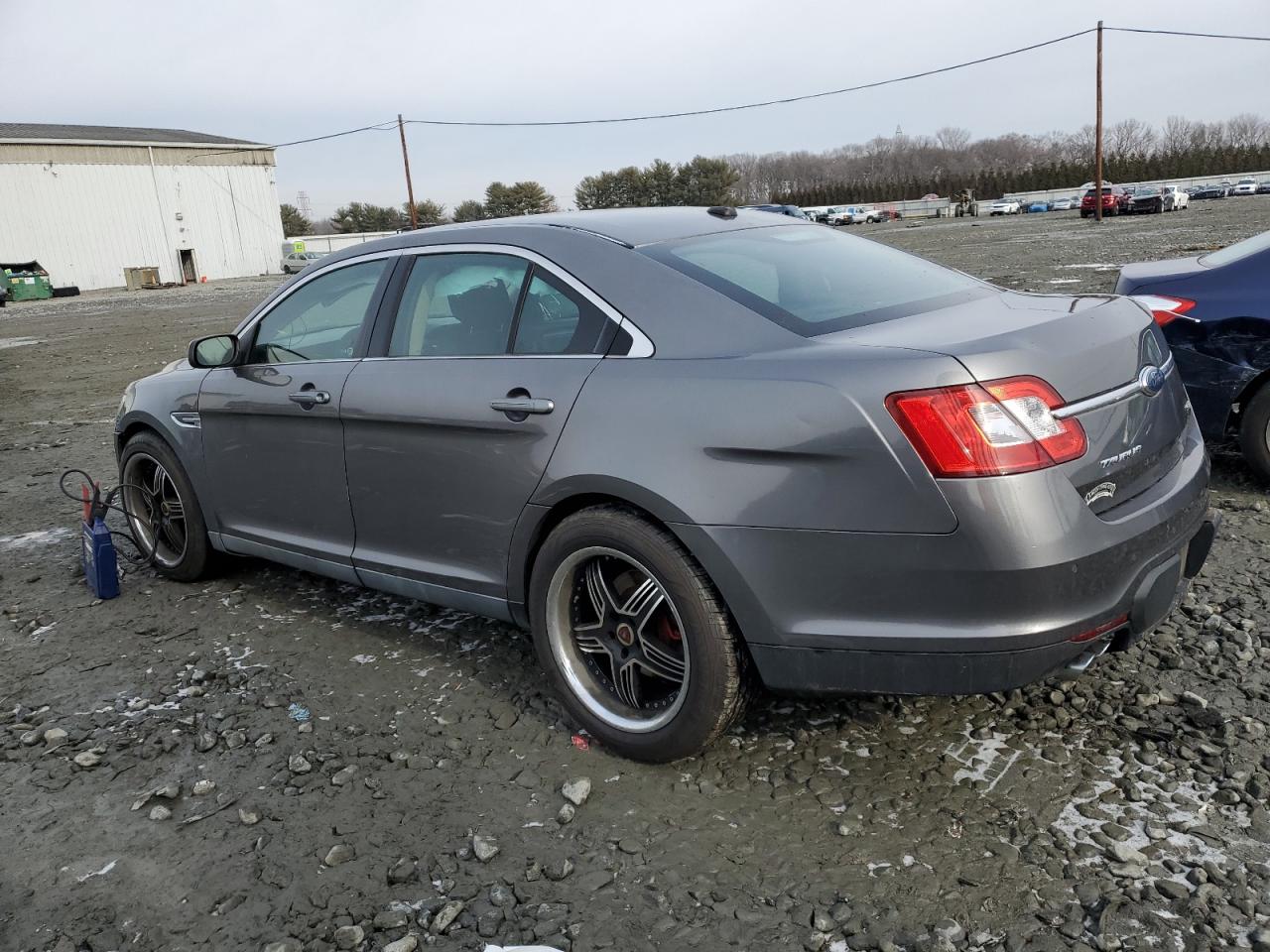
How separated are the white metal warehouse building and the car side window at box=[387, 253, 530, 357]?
6069cm

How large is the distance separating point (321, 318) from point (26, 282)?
47717 mm

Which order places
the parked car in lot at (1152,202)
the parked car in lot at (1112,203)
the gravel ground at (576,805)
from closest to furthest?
the gravel ground at (576,805) < the parked car in lot at (1152,202) < the parked car in lot at (1112,203)

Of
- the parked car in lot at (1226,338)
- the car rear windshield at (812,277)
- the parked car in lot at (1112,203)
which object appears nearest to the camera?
the car rear windshield at (812,277)

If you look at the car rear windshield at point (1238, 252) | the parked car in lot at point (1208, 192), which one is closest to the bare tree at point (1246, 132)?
the parked car in lot at point (1208, 192)

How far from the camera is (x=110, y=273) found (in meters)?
58.7

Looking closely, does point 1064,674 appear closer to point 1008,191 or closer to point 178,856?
point 178,856

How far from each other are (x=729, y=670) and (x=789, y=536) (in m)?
0.44

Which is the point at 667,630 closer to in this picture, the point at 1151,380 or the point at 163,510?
the point at 1151,380

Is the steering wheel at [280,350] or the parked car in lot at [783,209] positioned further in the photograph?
the parked car in lot at [783,209]

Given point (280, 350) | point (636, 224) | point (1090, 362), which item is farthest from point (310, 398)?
point (1090, 362)

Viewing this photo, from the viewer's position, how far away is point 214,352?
442cm

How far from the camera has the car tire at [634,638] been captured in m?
2.78

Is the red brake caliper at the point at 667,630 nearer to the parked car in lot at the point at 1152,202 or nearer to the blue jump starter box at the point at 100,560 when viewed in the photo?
the blue jump starter box at the point at 100,560

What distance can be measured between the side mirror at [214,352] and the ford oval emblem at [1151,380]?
3.52 meters
